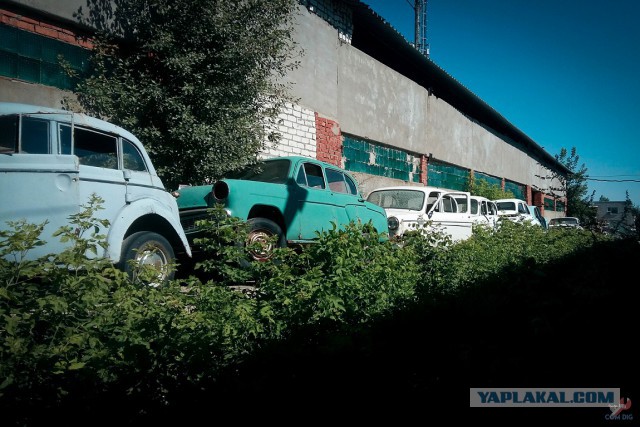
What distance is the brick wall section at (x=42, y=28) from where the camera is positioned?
19.3 feet

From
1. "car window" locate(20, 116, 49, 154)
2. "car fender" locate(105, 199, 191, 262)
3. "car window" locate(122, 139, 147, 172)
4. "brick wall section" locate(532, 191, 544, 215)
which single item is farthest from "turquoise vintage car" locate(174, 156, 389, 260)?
"brick wall section" locate(532, 191, 544, 215)

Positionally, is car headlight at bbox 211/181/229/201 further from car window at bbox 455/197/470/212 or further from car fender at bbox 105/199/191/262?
car window at bbox 455/197/470/212

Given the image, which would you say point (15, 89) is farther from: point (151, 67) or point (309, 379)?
point (309, 379)

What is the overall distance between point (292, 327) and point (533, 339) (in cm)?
A: 165

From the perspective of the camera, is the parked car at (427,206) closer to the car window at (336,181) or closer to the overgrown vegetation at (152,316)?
the car window at (336,181)

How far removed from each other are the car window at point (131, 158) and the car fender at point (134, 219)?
511 millimetres

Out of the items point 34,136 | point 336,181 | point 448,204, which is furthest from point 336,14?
point 34,136

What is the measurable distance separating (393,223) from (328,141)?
3.80m

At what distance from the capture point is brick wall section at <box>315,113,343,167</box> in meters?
10.9

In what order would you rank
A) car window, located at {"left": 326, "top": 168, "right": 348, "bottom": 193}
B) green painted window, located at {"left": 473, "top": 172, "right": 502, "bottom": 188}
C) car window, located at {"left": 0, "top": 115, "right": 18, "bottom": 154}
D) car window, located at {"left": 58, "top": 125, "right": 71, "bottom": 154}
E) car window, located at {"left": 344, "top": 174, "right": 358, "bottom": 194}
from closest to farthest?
1. car window, located at {"left": 0, "top": 115, "right": 18, "bottom": 154}
2. car window, located at {"left": 58, "top": 125, "right": 71, "bottom": 154}
3. car window, located at {"left": 326, "top": 168, "right": 348, "bottom": 193}
4. car window, located at {"left": 344, "top": 174, "right": 358, "bottom": 194}
5. green painted window, located at {"left": 473, "top": 172, "right": 502, "bottom": 188}

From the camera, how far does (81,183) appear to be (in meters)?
3.66

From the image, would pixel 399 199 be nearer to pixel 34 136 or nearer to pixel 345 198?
pixel 345 198

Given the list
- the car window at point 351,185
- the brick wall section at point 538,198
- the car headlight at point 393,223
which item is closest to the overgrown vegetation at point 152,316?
the car window at point 351,185

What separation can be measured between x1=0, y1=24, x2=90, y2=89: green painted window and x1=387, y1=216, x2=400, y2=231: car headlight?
6408 millimetres
